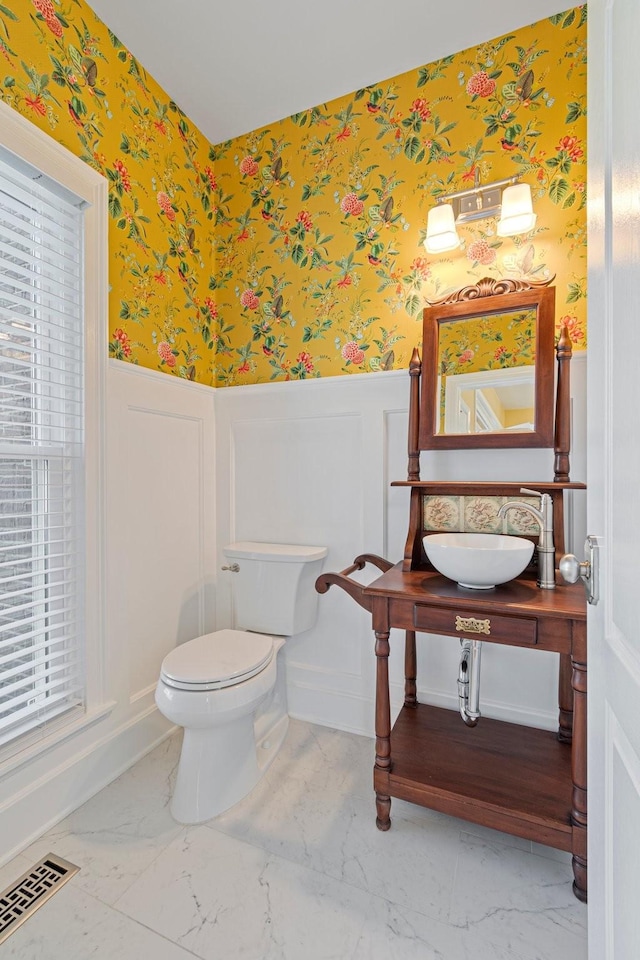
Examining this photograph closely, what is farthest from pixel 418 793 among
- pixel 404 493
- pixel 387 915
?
pixel 404 493

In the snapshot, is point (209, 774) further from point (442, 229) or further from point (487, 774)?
point (442, 229)

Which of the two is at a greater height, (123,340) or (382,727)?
(123,340)

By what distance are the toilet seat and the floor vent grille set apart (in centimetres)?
53

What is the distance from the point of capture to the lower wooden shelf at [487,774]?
1.26 metres

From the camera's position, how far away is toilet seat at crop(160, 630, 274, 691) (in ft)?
4.71

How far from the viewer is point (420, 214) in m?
1.84

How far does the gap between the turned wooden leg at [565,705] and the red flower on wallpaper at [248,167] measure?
242cm

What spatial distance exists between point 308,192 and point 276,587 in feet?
5.68

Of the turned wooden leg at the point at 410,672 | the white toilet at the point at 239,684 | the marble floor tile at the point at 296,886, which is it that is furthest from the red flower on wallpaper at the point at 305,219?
the marble floor tile at the point at 296,886

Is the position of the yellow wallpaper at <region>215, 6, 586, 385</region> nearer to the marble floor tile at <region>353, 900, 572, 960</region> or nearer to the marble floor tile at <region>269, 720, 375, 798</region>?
the marble floor tile at <region>269, 720, 375, 798</region>

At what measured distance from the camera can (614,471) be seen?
674mm

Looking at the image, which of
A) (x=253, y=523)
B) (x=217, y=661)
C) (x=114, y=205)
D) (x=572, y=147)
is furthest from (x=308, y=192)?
(x=217, y=661)

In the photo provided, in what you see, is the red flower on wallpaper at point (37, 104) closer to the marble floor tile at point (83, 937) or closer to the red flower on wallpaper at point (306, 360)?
the red flower on wallpaper at point (306, 360)

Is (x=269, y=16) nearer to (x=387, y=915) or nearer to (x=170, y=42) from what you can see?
(x=170, y=42)
